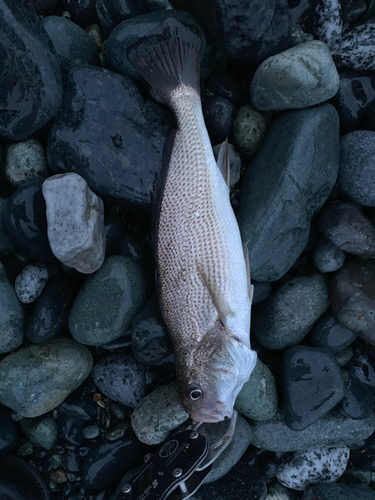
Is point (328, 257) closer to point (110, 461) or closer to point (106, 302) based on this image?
point (106, 302)

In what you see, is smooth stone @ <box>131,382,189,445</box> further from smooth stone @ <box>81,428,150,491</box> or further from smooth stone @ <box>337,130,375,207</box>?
smooth stone @ <box>337,130,375,207</box>

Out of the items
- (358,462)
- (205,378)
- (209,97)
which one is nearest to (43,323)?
(205,378)

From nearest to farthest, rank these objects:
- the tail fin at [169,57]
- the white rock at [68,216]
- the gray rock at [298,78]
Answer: the white rock at [68,216] < the gray rock at [298,78] < the tail fin at [169,57]

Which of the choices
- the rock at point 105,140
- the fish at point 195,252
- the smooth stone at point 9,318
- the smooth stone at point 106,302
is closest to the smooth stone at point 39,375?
the smooth stone at point 9,318

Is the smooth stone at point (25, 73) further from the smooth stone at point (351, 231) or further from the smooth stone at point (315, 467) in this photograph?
the smooth stone at point (315, 467)

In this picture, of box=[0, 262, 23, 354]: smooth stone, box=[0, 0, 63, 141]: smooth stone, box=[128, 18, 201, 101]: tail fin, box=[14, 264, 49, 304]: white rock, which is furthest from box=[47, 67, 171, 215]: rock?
box=[0, 262, 23, 354]: smooth stone

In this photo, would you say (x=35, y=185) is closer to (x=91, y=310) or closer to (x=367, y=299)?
(x=91, y=310)
